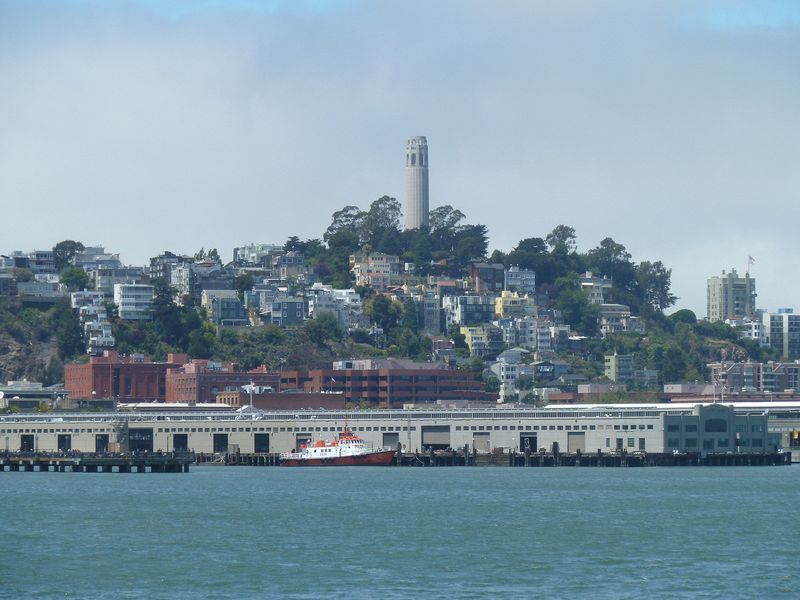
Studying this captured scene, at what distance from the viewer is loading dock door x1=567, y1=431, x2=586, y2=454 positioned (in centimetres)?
14738

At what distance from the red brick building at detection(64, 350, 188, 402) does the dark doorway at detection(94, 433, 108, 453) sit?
37873 mm

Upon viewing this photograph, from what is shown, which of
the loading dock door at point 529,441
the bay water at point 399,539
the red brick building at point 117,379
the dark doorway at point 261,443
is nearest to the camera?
the bay water at point 399,539

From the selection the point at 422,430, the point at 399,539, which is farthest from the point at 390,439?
the point at 399,539

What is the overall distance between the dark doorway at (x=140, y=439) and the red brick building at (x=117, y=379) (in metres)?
38.0

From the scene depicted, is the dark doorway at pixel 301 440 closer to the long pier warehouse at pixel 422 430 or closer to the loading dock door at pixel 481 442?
the long pier warehouse at pixel 422 430

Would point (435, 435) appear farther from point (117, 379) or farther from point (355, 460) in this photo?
point (117, 379)

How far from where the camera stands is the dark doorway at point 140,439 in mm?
151875

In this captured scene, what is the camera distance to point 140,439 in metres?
152

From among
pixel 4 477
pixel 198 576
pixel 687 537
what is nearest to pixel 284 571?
pixel 198 576

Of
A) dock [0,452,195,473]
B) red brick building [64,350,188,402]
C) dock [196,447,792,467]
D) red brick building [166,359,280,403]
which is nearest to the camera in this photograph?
dock [0,452,195,473]

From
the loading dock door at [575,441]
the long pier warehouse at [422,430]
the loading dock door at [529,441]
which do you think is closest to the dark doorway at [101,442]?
the long pier warehouse at [422,430]

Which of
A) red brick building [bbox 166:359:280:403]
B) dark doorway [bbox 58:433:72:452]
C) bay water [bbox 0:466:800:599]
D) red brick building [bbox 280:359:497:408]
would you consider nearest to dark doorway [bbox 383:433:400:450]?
dark doorway [bbox 58:433:72:452]

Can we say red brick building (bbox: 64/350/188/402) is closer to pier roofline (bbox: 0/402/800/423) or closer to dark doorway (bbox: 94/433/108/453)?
pier roofline (bbox: 0/402/800/423)

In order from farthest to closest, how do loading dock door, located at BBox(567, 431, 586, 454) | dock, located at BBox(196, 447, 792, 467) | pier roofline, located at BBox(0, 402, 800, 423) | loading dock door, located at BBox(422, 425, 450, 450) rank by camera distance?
loading dock door, located at BBox(422, 425, 450, 450)
pier roofline, located at BBox(0, 402, 800, 423)
loading dock door, located at BBox(567, 431, 586, 454)
dock, located at BBox(196, 447, 792, 467)
